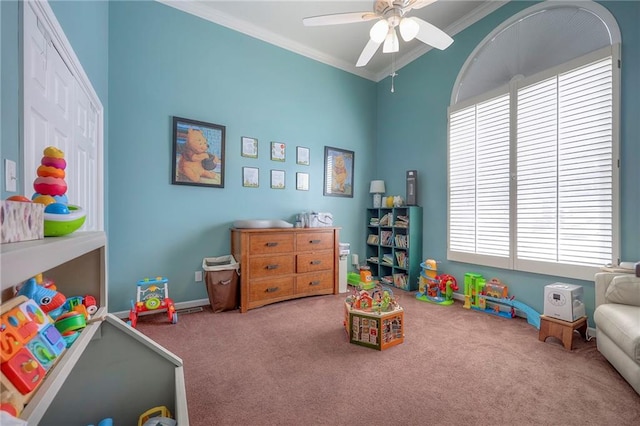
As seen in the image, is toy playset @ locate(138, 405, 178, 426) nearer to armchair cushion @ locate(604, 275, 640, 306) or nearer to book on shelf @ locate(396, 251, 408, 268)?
armchair cushion @ locate(604, 275, 640, 306)

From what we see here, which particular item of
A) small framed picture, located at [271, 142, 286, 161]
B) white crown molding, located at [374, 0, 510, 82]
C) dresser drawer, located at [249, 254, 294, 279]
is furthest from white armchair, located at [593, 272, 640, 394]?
small framed picture, located at [271, 142, 286, 161]

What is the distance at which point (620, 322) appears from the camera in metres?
1.58

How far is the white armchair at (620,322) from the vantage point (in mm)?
1474

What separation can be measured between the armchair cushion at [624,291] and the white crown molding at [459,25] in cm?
285

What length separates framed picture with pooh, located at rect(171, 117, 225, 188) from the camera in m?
2.90

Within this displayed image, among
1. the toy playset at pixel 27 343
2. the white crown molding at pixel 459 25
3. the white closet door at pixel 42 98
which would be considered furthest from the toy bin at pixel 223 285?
the white crown molding at pixel 459 25

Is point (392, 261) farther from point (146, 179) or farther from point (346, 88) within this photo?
point (146, 179)

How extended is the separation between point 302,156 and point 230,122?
40.5 inches

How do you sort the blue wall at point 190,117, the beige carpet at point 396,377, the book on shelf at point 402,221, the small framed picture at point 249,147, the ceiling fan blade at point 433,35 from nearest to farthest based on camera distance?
the beige carpet at point 396,377, the ceiling fan blade at point 433,35, the blue wall at point 190,117, the small framed picture at point 249,147, the book on shelf at point 402,221

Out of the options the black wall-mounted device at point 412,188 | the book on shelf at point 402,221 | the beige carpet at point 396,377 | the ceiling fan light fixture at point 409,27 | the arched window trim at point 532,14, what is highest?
the arched window trim at point 532,14

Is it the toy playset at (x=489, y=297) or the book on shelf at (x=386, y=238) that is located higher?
the book on shelf at (x=386, y=238)

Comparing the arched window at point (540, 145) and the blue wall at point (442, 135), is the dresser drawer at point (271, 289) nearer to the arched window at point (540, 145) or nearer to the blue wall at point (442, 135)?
the blue wall at point (442, 135)

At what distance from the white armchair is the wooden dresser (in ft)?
7.78

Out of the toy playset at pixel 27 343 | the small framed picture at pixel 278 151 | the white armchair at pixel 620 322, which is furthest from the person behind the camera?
the small framed picture at pixel 278 151
